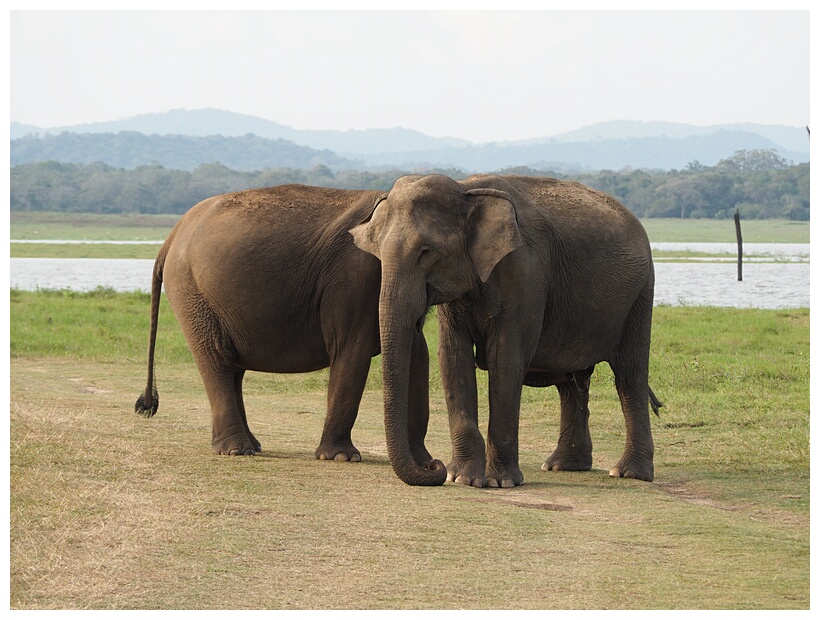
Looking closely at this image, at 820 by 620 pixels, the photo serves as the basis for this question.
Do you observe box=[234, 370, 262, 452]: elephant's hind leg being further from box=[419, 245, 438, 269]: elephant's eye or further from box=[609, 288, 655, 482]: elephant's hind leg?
box=[609, 288, 655, 482]: elephant's hind leg

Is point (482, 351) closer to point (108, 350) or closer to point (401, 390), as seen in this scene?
point (401, 390)

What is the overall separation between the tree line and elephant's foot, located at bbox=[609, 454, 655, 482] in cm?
7377

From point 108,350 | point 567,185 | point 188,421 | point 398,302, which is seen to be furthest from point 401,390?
point 108,350

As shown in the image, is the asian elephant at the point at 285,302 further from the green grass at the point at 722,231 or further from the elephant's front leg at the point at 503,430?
the green grass at the point at 722,231

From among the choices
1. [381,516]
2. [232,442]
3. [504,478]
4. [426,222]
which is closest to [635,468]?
[504,478]

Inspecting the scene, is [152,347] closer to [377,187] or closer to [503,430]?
[503,430]

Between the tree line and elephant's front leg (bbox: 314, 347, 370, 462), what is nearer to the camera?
elephant's front leg (bbox: 314, 347, 370, 462)

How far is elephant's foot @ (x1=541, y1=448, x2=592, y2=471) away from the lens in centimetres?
990

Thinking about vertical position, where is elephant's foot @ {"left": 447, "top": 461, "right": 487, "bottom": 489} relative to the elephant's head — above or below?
below

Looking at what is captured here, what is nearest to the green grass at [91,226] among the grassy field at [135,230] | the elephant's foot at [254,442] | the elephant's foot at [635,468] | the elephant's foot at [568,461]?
the grassy field at [135,230]

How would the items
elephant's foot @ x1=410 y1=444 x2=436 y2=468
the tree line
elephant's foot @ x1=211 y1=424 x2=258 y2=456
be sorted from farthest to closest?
the tree line
elephant's foot @ x1=211 y1=424 x2=258 y2=456
elephant's foot @ x1=410 y1=444 x2=436 y2=468

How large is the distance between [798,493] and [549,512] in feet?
6.71

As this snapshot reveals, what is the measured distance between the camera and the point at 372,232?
879 cm

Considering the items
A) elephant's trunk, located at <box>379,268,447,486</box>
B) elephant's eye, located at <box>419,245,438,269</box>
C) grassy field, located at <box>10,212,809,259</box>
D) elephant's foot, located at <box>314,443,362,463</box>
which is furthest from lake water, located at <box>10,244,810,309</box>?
elephant's trunk, located at <box>379,268,447,486</box>
